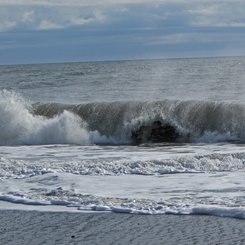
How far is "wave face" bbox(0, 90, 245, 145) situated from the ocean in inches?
1.2

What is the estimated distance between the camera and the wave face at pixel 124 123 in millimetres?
19781

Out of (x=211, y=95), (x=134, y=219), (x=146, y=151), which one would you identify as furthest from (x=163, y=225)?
(x=211, y=95)

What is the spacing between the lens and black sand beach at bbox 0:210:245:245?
7.82 metres

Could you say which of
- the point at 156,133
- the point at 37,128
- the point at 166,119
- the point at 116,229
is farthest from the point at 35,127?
the point at 116,229

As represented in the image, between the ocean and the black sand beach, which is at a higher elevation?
the ocean

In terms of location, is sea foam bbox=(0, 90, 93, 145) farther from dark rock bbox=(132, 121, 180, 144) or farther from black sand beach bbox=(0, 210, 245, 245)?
black sand beach bbox=(0, 210, 245, 245)

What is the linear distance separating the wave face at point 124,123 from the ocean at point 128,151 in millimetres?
32

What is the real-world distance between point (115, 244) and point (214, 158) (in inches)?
247

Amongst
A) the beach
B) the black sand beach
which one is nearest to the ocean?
the beach

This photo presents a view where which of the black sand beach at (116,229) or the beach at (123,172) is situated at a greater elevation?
the beach at (123,172)

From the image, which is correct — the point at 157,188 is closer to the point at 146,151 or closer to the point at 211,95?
the point at 146,151

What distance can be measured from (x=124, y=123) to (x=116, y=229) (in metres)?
13.1

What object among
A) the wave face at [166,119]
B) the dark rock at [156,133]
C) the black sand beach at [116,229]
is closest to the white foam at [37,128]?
the wave face at [166,119]

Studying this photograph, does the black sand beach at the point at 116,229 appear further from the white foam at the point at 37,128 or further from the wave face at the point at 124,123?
the white foam at the point at 37,128
